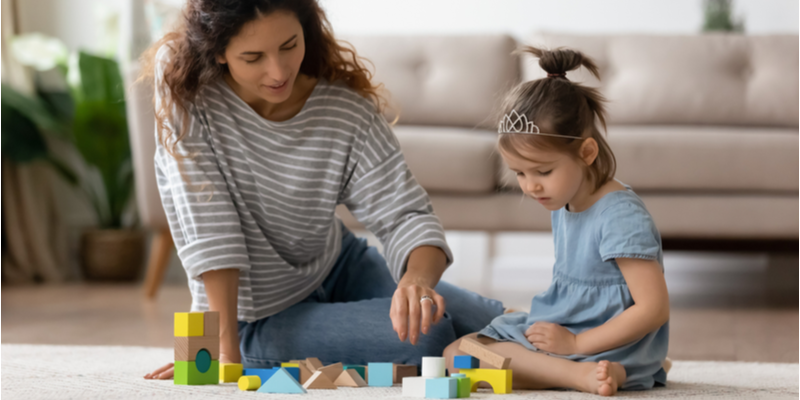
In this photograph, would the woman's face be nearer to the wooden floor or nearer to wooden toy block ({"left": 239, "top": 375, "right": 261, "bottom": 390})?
wooden toy block ({"left": 239, "top": 375, "right": 261, "bottom": 390})

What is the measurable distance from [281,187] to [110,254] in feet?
6.57

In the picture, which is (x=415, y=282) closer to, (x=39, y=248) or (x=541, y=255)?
(x=541, y=255)

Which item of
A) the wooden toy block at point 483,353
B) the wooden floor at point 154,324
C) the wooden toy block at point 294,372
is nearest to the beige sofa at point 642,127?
the wooden floor at point 154,324

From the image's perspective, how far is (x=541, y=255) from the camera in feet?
9.88

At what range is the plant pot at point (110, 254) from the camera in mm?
2902

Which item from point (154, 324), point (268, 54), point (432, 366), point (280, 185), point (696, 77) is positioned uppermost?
point (696, 77)

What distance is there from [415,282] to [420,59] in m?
1.69

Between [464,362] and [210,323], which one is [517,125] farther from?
[210,323]

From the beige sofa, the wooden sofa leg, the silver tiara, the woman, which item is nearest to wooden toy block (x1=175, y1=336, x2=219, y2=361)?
the woman

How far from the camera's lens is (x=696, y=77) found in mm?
2445

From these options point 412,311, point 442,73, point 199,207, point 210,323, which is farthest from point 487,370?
point 442,73

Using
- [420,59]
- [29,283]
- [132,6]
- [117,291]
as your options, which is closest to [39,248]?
[29,283]

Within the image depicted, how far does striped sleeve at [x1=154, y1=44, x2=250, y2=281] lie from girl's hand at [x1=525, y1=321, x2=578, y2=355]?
1.38 feet

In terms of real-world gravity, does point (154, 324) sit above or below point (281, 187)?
below
